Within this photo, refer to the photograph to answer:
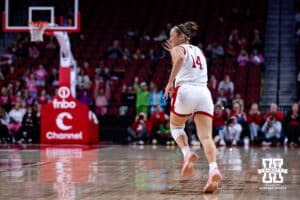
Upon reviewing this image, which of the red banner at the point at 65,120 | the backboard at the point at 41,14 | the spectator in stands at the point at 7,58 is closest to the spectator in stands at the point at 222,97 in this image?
the red banner at the point at 65,120

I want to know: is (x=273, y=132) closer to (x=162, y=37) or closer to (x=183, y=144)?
(x=162, y=37)

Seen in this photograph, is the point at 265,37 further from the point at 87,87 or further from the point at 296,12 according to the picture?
the point at 87,87

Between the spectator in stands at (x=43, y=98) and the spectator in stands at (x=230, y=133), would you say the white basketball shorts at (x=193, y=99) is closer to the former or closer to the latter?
the spectator in stands at (x=230, y=133)

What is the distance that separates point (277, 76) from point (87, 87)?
23.7 feet

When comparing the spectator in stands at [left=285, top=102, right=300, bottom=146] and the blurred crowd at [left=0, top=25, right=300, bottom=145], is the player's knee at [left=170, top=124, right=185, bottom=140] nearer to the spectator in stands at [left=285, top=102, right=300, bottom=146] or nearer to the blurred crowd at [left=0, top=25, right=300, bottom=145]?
the blurred crowd at [left=0, top=25, right=300, bottom=145]

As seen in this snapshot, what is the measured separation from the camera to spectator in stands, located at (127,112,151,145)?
850 inches

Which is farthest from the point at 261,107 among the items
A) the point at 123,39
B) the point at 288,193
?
the point at 288,193

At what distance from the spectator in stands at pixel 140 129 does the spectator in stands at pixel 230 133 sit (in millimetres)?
2381

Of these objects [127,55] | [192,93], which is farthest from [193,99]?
[127,55]

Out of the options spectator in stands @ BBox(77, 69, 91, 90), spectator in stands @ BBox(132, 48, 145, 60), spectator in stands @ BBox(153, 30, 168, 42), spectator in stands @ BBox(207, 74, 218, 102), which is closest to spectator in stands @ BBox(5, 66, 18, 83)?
spectator in stands @ BBox(77, 69, 91, 90)

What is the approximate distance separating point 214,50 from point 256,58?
1.75 metres

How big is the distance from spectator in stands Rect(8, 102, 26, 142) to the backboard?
3.17 m

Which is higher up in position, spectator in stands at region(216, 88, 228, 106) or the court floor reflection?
spectator in stands at region(216, 88, 228, 106)

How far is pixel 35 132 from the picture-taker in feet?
72.4
